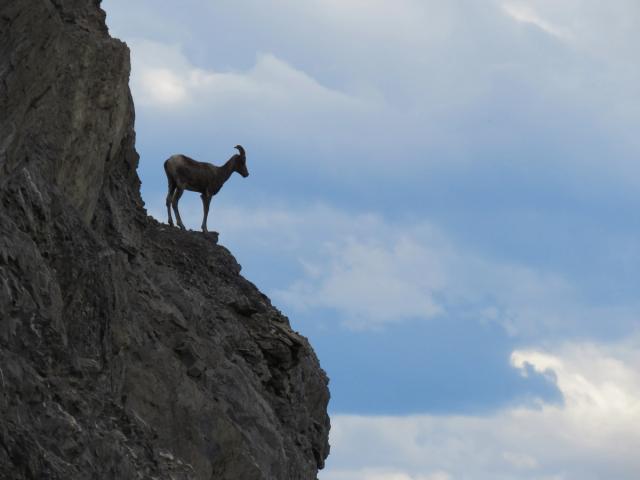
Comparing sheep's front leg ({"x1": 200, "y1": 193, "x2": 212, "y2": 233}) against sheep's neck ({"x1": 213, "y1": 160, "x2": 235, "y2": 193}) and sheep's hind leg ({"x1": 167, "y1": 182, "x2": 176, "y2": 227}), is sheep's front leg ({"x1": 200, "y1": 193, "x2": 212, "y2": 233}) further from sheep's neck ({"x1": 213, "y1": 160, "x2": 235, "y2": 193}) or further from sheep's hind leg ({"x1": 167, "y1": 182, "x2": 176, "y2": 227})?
sheep's hind leg ({"x1": 167, "y1": 182, "x2": 176, "y2": 227})

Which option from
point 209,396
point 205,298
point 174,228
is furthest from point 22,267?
point 174,228

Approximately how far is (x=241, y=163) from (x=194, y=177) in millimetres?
2649

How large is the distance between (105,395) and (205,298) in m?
14.3

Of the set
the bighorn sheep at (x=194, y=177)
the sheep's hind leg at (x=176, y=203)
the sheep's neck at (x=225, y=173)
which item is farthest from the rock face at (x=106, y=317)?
the sheep's neck at (x=225, y=173)

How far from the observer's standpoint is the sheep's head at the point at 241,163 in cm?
3825

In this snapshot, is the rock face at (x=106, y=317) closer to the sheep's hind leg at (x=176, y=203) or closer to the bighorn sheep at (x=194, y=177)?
the sheep's hind leg at (x=176, y=203)

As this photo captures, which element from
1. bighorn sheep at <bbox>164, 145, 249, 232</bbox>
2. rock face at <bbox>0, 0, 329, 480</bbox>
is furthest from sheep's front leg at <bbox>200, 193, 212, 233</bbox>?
rock face at <bbox>0, 0, 329, 480</bbox>

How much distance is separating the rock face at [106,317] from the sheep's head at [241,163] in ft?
12.7

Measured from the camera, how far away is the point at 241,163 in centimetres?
3831

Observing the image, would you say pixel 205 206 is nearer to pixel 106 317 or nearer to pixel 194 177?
pixel 194 177

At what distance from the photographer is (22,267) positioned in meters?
Answer: 17.6

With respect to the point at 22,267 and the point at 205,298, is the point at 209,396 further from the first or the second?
the point at 22,267

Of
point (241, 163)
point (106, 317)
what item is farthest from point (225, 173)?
point (106, 317)

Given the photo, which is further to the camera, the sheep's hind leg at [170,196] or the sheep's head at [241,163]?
the sheep's head at [241,163]
